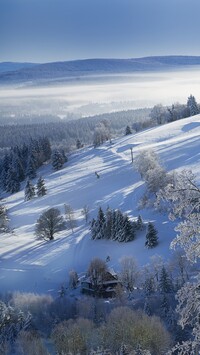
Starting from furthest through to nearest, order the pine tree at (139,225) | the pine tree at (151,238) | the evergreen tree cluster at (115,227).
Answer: the pine tree at (139,225)
the evergreen tree cluster at (115,227)
the pine tree at (151,238)

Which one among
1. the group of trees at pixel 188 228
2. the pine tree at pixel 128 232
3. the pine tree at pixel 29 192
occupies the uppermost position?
the group of trees at pixel 188 228

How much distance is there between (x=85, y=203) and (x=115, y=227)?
2121cm

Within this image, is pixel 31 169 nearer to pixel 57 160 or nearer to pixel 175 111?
pixel 57 160

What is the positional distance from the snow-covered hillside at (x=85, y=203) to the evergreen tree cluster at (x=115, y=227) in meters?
1.05

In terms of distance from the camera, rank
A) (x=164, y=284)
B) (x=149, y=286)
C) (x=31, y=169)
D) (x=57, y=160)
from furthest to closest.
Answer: (x=31, y=169)
(x=57, y=160)
(x=149, y=286)
(x=164, y=284)

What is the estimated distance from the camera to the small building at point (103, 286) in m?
43.9

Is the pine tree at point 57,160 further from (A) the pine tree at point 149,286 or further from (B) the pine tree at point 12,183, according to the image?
(A) the pine tree at point 149,286

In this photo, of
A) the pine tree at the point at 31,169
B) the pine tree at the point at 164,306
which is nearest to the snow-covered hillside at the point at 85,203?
the pine tree at the point at 31,169

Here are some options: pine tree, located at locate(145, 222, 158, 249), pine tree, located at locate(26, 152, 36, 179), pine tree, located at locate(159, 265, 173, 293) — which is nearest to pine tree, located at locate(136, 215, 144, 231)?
pine tree, located at locate(145, 222, 158, 249)

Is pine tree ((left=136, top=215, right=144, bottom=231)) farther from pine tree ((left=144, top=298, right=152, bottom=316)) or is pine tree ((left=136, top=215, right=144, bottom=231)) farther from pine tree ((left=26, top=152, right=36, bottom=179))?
pine tree ((left=26, top=152, right=36, bottom=179))

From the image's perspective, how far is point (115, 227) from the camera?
56.1 meters

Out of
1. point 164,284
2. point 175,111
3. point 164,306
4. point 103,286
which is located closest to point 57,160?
point 175,111

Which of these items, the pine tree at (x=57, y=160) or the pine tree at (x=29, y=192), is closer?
the pine tree at (x=29, y=192)

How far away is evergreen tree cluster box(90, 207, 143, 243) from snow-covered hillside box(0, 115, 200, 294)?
1.05m
